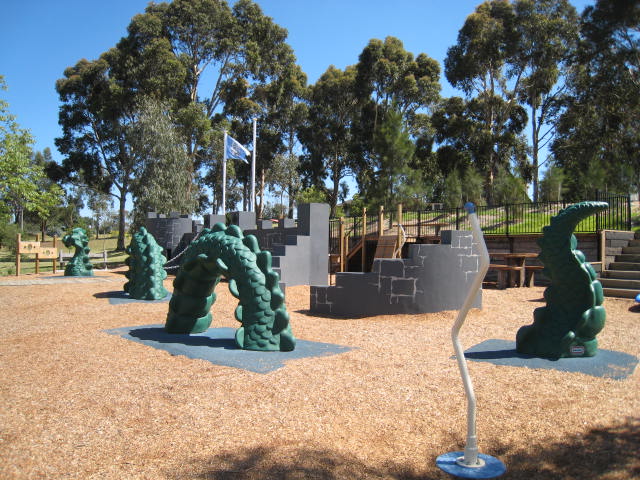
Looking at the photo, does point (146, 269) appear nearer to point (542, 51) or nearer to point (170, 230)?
point (170, 230)

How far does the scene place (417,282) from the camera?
9.68 m

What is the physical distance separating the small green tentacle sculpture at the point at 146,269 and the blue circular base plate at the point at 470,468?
9.88 meters

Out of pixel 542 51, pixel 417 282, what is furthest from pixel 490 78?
pixel 417 282

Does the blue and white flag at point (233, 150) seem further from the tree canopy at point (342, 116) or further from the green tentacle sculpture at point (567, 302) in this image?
the green tentacle sculpture at point (567, 302)

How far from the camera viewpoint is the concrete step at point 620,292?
461 inches

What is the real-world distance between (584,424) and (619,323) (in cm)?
592

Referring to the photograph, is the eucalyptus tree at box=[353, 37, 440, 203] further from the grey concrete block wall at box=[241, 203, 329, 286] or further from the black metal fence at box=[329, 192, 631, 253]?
the grey concrete block wall at box=[241, 203, 329, 286]

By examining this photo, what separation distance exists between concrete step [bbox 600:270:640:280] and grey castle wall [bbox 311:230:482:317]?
493 cm

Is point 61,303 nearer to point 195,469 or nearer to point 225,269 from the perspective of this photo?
point 225,269

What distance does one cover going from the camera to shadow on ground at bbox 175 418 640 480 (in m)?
3.29

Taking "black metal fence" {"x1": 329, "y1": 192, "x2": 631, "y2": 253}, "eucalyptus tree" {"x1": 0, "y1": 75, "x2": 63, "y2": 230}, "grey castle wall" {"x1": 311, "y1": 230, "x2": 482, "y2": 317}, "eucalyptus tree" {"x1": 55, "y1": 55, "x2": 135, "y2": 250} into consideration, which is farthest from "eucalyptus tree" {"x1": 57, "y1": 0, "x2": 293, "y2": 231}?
"grey castle wall" {"x1": 311, "y1": 230, "x2": 482, "y2": 317}

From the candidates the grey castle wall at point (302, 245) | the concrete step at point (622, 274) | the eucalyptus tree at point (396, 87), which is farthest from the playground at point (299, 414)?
the eucalyptus tree at point (396, 87)

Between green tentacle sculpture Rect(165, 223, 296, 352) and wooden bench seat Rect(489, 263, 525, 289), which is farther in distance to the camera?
wooden bench seat Rect(489, 263, 525, 289)

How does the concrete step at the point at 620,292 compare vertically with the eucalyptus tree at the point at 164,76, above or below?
below
